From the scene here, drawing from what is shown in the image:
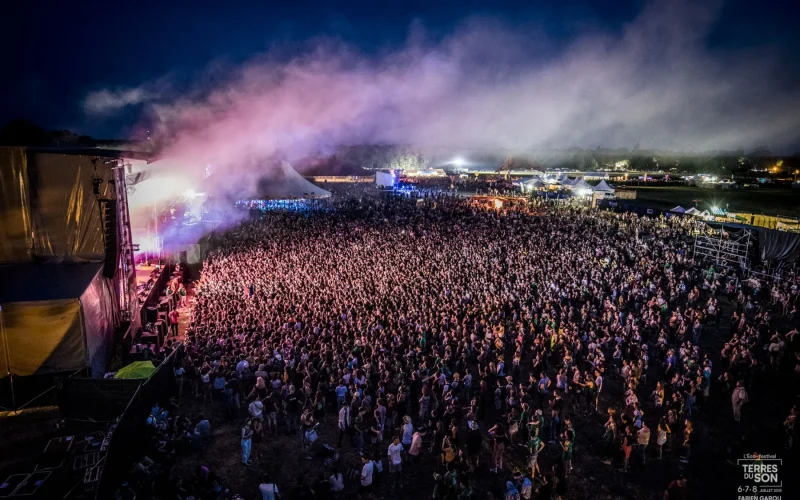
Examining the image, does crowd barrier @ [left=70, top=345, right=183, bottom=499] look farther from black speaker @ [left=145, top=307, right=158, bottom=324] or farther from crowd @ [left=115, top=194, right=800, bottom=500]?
black speaker @ [left=145, top=307, right=158, bottom=324]

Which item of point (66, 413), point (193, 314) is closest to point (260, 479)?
point (66, 413)

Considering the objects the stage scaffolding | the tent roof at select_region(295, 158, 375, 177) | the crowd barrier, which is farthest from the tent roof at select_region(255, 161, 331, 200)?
the tent roof at select_region(295, 158, 375, 177)

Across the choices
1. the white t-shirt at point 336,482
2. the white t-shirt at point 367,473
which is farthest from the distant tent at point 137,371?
the white t-shirt at point 367,473

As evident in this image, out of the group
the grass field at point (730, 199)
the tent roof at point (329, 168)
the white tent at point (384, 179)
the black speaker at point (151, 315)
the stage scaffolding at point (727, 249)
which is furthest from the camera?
the tent roof at point (329, 168)

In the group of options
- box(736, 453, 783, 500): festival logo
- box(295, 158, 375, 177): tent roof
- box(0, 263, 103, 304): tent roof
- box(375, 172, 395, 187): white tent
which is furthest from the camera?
box(295, 158, 375, 177): tent roof

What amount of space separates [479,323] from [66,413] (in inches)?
395

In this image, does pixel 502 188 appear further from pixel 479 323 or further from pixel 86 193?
pixel 86 193

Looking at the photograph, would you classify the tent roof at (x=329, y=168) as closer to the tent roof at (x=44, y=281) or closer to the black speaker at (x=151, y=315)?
the black speaker at (x=151, y=315)

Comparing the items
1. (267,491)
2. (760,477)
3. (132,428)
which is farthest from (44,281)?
(760,477)

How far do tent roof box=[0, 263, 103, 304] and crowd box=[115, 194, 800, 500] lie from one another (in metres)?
3.00

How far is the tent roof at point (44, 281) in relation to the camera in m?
10.4

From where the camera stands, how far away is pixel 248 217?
32.2 m

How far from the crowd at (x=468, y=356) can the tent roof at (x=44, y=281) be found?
3.00m

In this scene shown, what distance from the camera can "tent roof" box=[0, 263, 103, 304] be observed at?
34.2 ft
